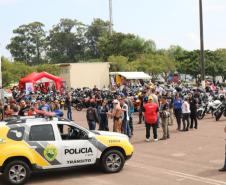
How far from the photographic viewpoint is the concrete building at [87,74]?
63031mm

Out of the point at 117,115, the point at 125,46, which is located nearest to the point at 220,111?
the point at 117,115

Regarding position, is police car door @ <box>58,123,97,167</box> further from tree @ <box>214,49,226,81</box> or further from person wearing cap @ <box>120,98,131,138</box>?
tree @ <box>214,49,226,81</box>

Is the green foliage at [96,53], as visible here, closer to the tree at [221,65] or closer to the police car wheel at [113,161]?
the tree at [221,65]

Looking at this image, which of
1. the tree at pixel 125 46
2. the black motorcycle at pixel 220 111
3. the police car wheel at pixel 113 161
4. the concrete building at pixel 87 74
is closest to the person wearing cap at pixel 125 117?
the police car wheel at pixel 113 161

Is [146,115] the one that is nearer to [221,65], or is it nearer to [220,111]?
[220,111]

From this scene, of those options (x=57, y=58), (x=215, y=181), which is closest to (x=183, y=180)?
(x=215, y=181)

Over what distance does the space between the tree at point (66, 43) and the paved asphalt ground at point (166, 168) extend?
107 meters

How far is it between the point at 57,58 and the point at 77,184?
114148 mm

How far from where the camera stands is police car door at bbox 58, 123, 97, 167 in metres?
11.5

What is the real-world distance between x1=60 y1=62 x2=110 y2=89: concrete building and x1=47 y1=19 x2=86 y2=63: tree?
197 feet

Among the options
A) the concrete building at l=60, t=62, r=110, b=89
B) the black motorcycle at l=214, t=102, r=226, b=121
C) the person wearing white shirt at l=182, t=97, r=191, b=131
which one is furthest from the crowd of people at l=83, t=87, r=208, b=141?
the concrete building at l=60, t=62, r=110, b=89

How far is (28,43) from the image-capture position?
116 metres

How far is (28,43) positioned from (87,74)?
5640 cm

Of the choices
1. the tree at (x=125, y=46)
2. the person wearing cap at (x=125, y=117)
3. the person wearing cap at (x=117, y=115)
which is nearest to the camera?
the person wearing cap at (x=117, y=115)
